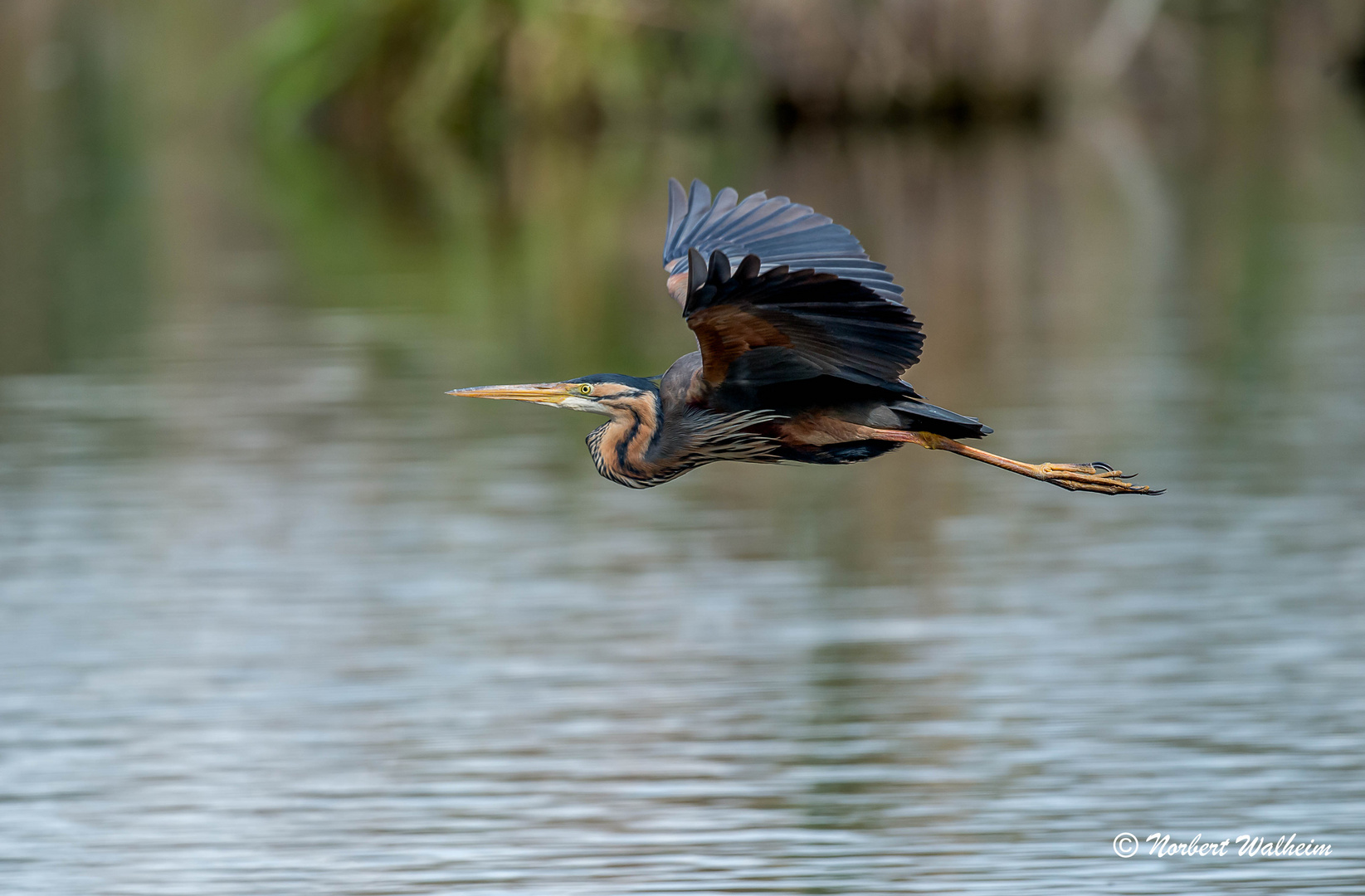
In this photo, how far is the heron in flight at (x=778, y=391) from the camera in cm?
725

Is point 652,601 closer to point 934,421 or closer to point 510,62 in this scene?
point 934,421

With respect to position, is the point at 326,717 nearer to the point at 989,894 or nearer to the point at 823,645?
the point at 823,645

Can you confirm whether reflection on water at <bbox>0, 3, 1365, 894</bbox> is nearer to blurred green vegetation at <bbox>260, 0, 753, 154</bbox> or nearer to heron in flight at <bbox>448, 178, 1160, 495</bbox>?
heron in flight at <bbox>448, 178, 1160, 495</bbox>

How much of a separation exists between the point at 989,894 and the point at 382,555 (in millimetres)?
8235

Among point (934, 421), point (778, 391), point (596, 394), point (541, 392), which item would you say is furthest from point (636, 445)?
point (934, 421)

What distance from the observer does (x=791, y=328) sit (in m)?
7.34

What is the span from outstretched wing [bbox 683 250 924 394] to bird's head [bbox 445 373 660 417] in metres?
0.21

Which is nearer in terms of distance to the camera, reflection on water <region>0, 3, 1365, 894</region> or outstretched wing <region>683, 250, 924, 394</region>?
outstretched wing <region>683, 250, 924, 394</region>

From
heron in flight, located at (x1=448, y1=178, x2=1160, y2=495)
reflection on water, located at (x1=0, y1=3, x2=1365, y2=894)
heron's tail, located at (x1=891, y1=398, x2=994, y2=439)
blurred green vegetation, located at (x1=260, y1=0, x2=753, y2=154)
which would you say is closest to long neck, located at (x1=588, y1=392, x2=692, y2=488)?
heron in flight, located at (x1=448, y1=178, x2=1160, y2=495)

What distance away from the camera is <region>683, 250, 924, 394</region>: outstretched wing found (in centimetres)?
708

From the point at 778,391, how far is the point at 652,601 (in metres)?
8.94

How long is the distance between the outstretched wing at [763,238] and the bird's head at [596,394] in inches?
15.8

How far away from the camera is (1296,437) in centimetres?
2086

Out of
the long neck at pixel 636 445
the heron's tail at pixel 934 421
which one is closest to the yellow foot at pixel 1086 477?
the heron's tail at pixel 934 421
